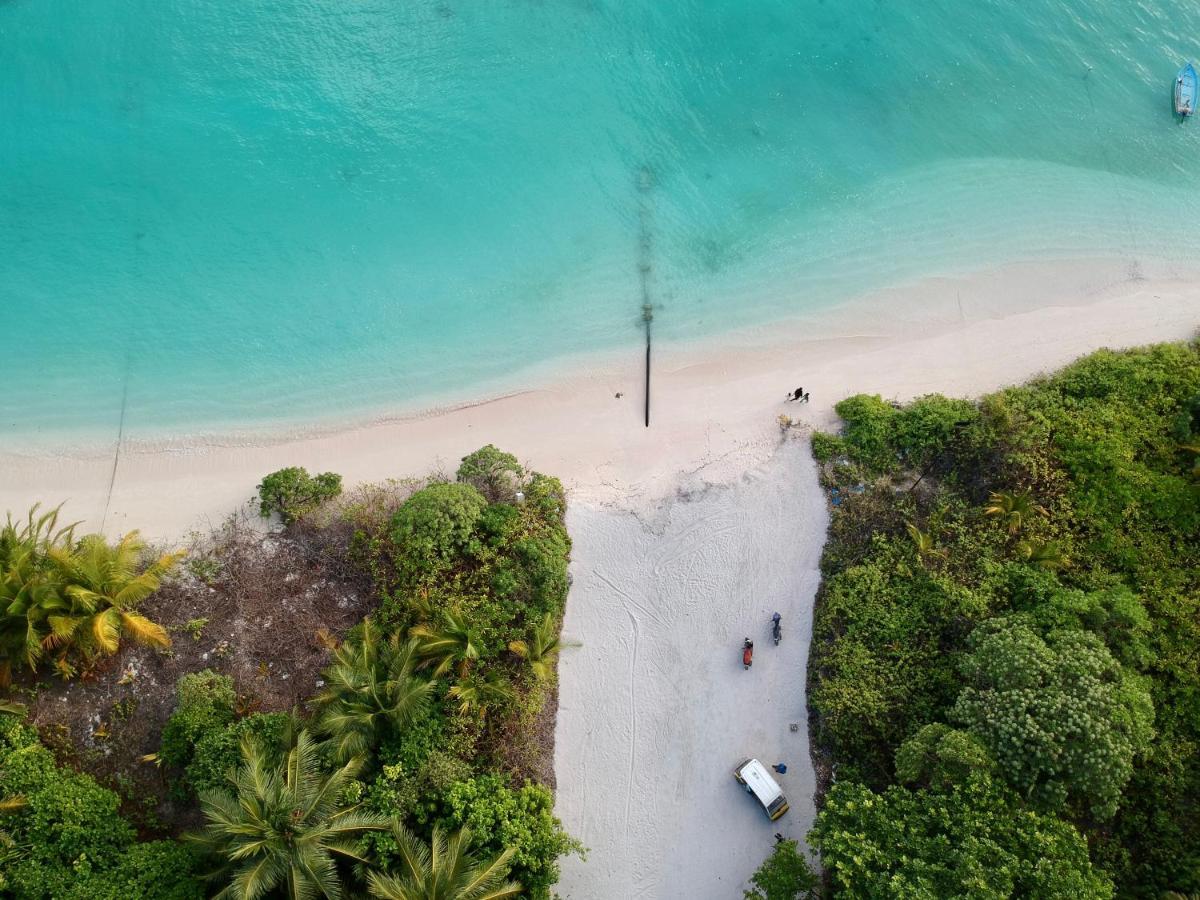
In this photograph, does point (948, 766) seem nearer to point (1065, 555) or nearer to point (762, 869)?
point (762, 869)

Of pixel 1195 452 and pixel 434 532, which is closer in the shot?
pixel 434 532

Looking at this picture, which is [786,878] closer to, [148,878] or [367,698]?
[367,698]

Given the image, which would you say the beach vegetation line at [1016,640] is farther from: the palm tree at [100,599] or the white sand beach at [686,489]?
the palm tree at [100,599]

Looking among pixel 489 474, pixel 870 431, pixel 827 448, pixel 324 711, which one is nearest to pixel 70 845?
pixel 324 711

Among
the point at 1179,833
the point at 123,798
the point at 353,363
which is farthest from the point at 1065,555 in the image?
the point at 123,798

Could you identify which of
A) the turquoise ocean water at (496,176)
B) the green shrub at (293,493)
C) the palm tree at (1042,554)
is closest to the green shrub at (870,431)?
the palm tree at (1042,554)

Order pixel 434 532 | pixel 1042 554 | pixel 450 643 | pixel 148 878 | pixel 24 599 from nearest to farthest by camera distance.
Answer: pixel 148 878
pixel 24 599
pixel 450 643
pixel 1042 554
pixel 434 532
